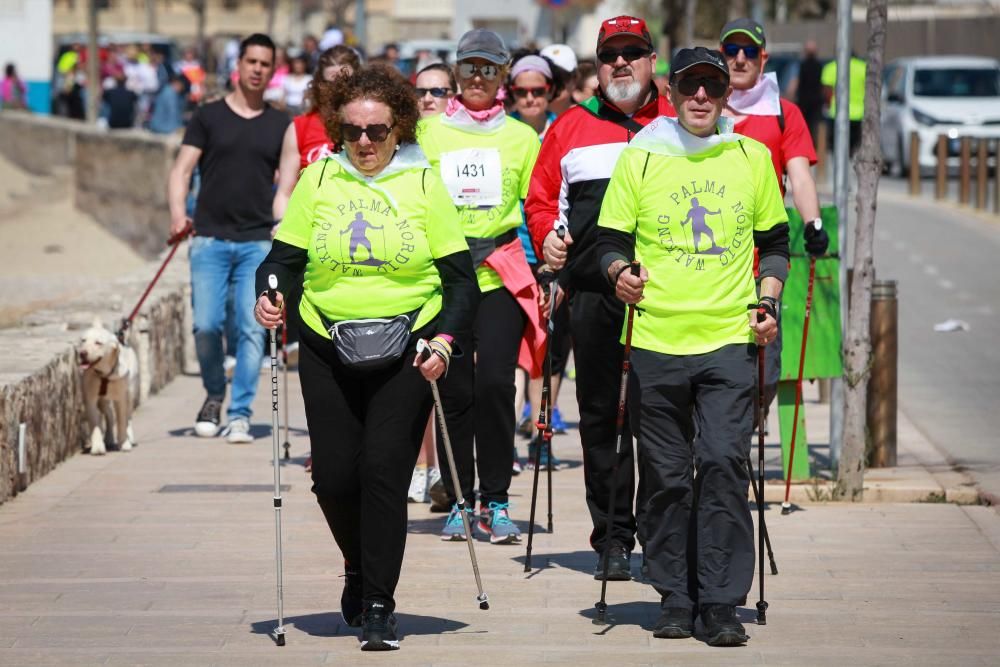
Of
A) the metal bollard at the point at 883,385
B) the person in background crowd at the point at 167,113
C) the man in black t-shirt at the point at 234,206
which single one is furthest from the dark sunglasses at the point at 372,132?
the person in background crowd at the point at 167,113

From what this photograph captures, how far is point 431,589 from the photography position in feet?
24.8

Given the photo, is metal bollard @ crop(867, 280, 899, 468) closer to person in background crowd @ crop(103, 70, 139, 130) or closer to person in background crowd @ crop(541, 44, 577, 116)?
person in background crowd @ crop(541, 44, 577, 116)

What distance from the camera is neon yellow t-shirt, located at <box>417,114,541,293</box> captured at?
8.56m

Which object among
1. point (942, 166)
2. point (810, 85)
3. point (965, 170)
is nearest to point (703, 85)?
point (965, 170)

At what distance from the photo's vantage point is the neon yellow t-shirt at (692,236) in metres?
6.63

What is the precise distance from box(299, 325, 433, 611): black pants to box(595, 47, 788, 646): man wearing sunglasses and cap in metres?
0.78

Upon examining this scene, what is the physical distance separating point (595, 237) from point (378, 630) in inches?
77.7

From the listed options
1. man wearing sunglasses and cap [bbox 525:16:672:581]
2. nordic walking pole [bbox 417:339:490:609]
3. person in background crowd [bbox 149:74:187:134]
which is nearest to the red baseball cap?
man wearing sunglasses and cap [bbox 525:16:672:581]

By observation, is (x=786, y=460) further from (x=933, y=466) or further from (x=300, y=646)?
(x=300, y=646)

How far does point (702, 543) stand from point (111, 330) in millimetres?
6241

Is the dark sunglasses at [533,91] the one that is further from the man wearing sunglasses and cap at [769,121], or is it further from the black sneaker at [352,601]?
the black sneaker at [352,601]

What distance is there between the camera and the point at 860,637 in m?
6.72

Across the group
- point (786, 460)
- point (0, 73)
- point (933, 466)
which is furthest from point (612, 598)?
point (0, 73)

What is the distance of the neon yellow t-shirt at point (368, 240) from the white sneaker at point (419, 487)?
2897mm
